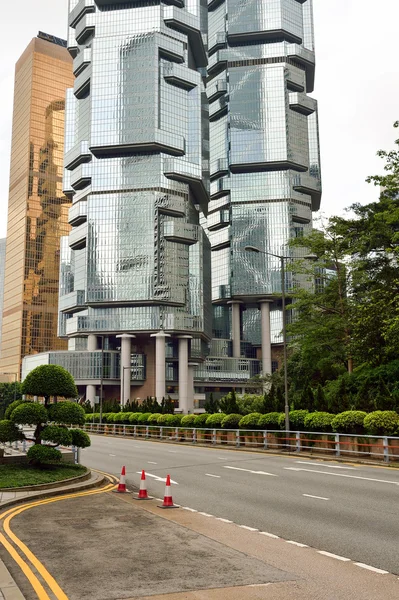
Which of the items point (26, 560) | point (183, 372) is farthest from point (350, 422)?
point (183, 372)

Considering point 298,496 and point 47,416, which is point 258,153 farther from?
point 298,496

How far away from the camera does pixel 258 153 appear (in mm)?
157875

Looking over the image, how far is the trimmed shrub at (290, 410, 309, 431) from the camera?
1363 inches

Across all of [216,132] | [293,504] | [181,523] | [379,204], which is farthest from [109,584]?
[216,132]

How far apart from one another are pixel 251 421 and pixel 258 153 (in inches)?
5044

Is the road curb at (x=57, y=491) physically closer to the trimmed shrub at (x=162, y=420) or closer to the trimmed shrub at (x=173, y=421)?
the trimmed shrub at (x=173, y=421)

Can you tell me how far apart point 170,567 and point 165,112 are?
136741 millimetres

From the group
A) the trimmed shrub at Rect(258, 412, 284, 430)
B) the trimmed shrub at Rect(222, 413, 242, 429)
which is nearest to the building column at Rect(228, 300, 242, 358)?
the trimmed shrub at Rect(222, 413, 242, 429)

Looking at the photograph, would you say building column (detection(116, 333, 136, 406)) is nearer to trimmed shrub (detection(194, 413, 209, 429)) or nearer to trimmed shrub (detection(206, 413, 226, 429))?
trimmed shrub (detection(194, 413, 209, 429))

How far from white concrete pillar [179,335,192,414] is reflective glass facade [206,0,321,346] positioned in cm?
2238

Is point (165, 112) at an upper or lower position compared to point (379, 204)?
upper

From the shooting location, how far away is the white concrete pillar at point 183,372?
136 metres

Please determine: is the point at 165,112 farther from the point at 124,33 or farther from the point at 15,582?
the point at 15,582

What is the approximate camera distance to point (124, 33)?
140125 millimetres
